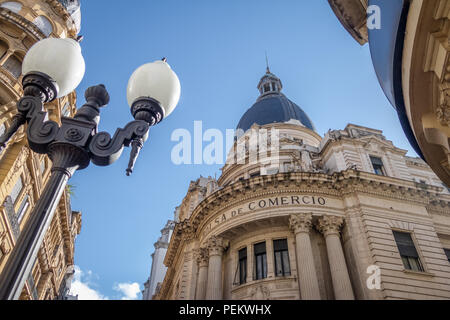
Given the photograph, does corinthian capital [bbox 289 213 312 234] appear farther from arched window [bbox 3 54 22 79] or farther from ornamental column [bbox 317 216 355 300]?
arched window [bbox 3 54 22 79]

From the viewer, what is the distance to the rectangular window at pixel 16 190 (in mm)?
19125

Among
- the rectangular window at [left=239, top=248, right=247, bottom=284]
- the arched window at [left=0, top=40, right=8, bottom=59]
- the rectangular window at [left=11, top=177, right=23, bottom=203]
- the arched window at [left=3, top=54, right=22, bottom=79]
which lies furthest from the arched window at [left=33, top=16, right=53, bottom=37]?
the rectangular window at [left=239, top=248, right=247, bottom=284]

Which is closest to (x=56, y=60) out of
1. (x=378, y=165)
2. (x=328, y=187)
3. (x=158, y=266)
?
(x=328, y=187)

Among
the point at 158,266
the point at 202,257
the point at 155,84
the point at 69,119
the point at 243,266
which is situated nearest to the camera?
the point at 69,119

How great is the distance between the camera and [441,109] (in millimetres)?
7621

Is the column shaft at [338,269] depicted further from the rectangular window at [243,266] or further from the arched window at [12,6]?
the arched window at [12,6]

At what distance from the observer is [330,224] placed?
21359mm

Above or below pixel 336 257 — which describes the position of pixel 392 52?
below

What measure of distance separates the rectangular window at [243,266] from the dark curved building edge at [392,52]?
14.8 m

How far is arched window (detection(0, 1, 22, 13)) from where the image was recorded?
71.0 feet

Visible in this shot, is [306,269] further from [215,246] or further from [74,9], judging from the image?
[74,9]

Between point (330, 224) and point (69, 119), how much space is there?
19124 millimetres

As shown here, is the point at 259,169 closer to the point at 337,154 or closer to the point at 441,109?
the point at 337,154
